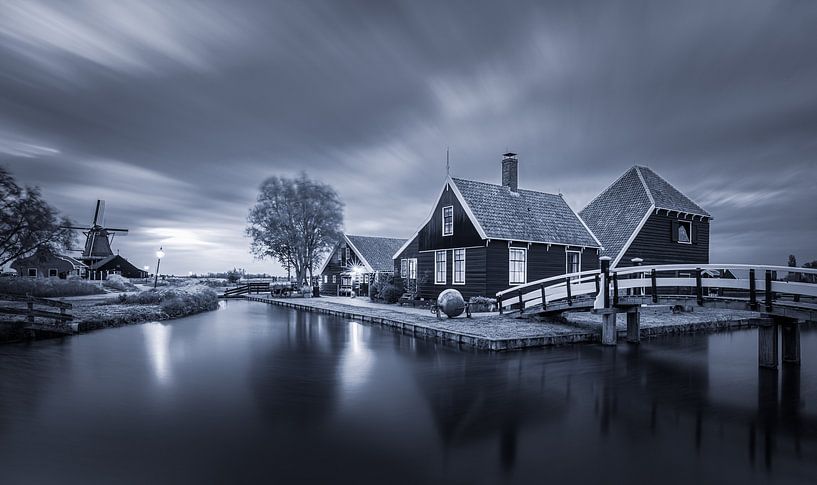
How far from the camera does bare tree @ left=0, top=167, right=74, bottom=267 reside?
23594 mm

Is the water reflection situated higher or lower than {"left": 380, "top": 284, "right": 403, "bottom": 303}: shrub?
lower

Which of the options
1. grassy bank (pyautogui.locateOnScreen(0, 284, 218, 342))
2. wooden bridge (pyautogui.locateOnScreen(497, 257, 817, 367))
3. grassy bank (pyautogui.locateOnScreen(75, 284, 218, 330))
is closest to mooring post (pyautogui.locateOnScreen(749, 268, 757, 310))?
wooden bridge (pyautogui.locateOnScreen(497, 257, 817, 367))

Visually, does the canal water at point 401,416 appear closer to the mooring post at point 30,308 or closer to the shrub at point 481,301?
the mooring post at point 30,308

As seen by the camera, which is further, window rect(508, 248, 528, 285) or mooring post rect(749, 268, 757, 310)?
window rect(508, 248, 528, 285)

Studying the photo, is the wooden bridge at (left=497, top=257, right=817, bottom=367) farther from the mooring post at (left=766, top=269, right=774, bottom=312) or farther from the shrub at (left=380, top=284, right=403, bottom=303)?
the shrub at (left=380, top=284, right=403, bottom=303)

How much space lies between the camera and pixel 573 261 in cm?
2814

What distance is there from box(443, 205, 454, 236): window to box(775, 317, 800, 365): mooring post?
52.0 ft

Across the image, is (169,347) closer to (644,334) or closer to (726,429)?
(726,429)

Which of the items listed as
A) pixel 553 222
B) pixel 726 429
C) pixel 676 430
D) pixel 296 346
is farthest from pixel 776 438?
pixel 553 222

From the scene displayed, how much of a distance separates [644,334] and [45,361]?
2239cm

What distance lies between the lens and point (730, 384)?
12438mm

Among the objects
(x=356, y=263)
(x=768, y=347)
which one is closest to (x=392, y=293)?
(x=356, y=263)

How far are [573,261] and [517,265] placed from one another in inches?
187

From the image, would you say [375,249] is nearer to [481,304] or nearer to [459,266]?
[459,266]
